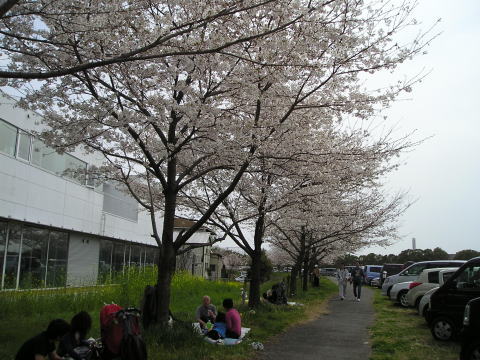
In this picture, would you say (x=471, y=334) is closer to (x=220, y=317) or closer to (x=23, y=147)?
(x=220, y=317)

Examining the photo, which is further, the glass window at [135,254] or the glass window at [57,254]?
the glass window at [135,254]

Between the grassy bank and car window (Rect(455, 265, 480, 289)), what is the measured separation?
4235 millimetres

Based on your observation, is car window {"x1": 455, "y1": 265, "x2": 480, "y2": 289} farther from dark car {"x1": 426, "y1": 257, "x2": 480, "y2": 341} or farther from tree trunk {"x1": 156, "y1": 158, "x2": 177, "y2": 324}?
tree trunk {"x1": 156, "y1": 158, "x2": 177, "y2": 324}

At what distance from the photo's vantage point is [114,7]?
256 inches

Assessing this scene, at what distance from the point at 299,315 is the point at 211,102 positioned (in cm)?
825

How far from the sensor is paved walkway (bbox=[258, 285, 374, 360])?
8.52 metres

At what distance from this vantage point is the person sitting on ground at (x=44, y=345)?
5.16 meters

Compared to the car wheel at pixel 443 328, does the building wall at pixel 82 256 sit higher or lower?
higher

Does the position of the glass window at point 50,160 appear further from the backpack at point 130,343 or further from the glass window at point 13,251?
the backpack at point 130,343

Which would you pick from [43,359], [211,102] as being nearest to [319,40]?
[211,102]

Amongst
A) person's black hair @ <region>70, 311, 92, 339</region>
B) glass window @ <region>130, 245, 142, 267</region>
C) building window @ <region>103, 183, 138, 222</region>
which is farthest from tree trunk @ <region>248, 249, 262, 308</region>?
glass window @ <region>130, 245, 142, 267</region>

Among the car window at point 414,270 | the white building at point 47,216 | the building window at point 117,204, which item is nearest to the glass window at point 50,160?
the white building at point 47,216

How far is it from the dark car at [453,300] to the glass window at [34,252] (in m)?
16.1

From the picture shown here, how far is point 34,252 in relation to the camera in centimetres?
2150
